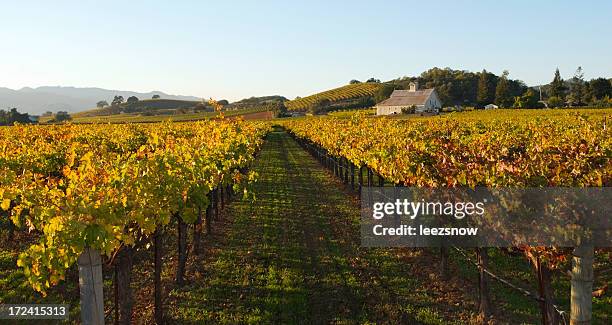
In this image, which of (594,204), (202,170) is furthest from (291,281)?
(594,204)

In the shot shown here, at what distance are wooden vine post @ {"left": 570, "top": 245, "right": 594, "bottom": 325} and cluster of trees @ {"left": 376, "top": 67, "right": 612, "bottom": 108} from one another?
62562 millimetres

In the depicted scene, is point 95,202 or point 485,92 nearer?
point 95,202

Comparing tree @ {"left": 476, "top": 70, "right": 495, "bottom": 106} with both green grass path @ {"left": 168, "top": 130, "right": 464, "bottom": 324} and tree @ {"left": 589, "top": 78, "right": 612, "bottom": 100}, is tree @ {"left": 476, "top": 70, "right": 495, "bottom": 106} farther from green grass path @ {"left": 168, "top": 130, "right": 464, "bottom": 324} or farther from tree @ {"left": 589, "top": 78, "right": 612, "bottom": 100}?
green grass path @ {"left": 168, "top": 130, "right": 464, "bottom": 324}

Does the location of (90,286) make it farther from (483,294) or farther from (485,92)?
(485,92)

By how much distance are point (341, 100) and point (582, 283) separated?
404 ft

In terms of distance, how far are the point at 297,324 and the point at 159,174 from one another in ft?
Answer: 10.4

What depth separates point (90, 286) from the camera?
5.25 metres

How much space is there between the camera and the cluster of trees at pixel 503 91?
6881 cm

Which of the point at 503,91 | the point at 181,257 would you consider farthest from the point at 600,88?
the point at 181,257

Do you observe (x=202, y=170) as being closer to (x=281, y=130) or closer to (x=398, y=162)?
(x=398, y=162)

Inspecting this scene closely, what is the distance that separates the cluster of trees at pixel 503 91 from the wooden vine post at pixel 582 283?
62.6 metres

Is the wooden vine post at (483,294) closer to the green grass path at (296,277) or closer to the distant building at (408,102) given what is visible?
the green grass path at (296,277)

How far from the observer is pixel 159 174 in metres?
6.45

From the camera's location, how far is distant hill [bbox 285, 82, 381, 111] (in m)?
109
